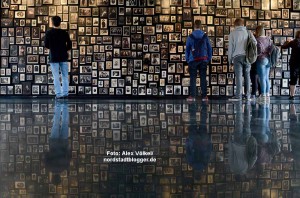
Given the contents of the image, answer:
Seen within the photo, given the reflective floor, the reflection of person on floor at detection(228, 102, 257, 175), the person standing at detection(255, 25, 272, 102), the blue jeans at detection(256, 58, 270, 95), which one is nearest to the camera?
the reflective floor

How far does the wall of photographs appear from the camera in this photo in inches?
599

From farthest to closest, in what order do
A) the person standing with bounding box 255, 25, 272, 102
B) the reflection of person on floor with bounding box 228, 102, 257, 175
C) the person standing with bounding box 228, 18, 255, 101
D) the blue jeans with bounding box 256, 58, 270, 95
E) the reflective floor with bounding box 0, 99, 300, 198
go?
Result: 1. the person standing with bounding box 255, 25, 272, 102
2. the blue jeans with bounding box 256, 58, 270, 95
3. the person standing with bounding box 228, 18, 255, 101
4. the reflection of person on floor with bounding box 228, 102, 257, 175
5. the reflective floor with bounding box 0, 99, 300, 198

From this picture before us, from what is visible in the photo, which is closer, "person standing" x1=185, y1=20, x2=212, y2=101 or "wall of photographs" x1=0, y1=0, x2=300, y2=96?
"person standing" x1=185, y1=20, x2=212, y2=101

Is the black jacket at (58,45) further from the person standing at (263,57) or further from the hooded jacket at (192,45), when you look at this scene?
the person standing at (263,57)

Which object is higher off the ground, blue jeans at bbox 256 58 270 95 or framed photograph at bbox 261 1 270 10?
framed photograph at bbox 261 1 270 10

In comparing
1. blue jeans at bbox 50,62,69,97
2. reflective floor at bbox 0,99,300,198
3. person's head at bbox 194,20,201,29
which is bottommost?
reflective floor at bbox 0,99,300,198

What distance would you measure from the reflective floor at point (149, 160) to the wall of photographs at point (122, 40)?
9930 millimetres

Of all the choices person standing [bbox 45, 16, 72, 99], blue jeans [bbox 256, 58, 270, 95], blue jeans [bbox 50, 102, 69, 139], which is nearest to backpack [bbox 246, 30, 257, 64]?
blue jeans [bbox 256, 58, 270, 95]

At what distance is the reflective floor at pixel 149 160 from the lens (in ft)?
8.39

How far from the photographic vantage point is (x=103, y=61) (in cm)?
1541

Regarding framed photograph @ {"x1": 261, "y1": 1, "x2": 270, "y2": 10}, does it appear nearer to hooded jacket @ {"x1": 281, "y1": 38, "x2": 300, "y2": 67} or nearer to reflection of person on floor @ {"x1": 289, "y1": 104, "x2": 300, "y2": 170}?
hooded jacket @ {"x1": 281, "y1": 38, "x2": 300, "y2": 67}

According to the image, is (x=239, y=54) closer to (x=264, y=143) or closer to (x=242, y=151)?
(x=264, y=143)

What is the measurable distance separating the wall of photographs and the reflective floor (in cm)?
993

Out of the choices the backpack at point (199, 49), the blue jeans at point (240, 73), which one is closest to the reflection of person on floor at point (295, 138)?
the blue jeans at point (240, 73)
